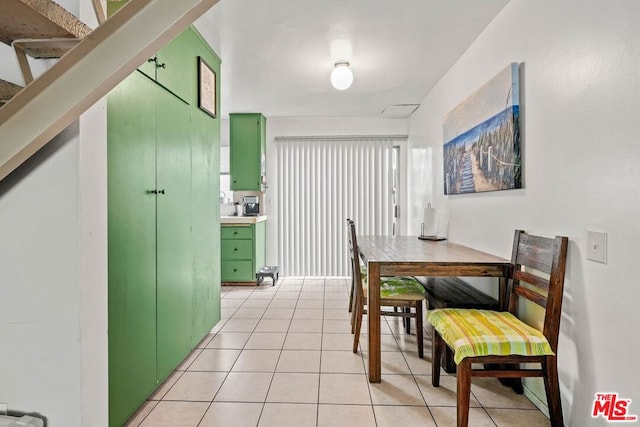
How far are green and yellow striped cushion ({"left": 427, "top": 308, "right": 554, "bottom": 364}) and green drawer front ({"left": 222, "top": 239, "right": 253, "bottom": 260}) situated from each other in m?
3.49

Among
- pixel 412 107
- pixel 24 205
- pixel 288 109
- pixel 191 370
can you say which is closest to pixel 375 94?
pixel 412 107

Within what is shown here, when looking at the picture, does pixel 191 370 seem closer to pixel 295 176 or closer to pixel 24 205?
pixel 24 205

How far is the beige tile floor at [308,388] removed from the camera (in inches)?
74.3

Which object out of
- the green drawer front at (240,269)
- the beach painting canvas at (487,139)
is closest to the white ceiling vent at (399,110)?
the beach painting canvas at (487,139)

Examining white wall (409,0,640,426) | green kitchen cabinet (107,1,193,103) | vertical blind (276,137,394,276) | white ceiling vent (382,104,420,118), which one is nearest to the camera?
white wall (409,0,640,426)

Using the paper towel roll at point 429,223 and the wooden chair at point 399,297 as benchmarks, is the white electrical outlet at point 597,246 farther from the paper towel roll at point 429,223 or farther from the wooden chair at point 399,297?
the paper towel roll at point 429,223

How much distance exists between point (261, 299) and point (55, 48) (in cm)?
358

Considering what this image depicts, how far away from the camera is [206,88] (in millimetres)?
2902

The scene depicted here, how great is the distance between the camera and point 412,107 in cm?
490

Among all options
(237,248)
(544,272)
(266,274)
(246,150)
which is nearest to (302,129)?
(246,150)

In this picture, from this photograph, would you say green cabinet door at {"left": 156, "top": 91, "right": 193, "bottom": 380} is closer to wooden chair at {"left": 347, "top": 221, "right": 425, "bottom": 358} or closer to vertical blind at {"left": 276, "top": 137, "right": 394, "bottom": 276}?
wooden chair at {"left": 347, "top": 221, "right": 425, "bottom": 358}

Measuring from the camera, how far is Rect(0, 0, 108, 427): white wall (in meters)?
1.16

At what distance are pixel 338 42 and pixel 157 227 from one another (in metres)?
2.02

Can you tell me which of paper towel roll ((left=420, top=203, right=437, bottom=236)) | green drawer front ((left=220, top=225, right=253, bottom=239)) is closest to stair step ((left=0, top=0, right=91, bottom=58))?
paper towel roll ((left=420, top=203, right=437, bottom=236))
